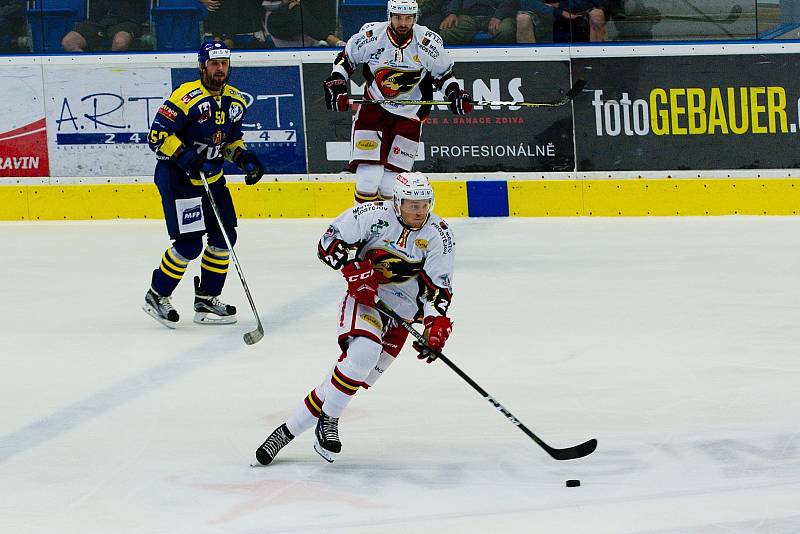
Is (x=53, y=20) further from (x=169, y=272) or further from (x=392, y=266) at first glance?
(x=392, y=266)

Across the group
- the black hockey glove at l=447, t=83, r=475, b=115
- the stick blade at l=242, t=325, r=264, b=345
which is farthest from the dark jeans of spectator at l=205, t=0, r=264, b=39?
the stick blade at l=242, t=325, r=264, b=345

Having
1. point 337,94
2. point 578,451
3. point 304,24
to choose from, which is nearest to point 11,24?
point 304,24

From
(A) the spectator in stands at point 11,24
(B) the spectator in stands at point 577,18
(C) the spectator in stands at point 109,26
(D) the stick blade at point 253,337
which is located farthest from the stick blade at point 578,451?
(A) the spectator in stands at point 11,24

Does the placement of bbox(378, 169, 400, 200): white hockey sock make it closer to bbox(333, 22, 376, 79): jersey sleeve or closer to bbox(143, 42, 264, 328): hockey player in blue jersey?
bbox(333, 22, 376, 79): jersey sleeve

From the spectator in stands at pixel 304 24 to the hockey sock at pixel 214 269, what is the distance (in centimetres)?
350

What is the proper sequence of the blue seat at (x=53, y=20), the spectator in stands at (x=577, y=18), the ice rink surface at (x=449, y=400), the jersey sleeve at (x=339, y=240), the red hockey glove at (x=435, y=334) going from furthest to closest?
1. the blue seat at (x=53, y=20)
2. the spectator in stands at (x=577, y=18)
3. the jersey sleeve at (x=339, y=240)
4. the red hockey glove at (x=435, y=334)
5. the ice rink surface at (x=449, y=400)

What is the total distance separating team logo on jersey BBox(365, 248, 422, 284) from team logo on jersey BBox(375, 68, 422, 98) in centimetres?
351

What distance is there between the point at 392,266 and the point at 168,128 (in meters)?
2.50

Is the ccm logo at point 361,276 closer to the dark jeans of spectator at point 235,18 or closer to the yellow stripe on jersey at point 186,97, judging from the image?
the yellow stripe on jersey at point 186,97

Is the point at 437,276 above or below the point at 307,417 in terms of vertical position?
above

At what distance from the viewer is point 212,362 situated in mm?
6246

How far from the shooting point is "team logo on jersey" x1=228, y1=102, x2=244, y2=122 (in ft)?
23.2

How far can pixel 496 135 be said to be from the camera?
400 inches

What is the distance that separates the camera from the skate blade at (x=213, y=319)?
23.3ft
